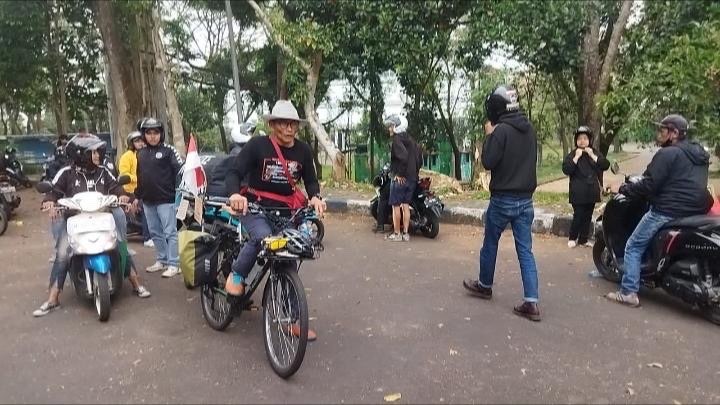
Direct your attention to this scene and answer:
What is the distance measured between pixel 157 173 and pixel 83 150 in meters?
0.86

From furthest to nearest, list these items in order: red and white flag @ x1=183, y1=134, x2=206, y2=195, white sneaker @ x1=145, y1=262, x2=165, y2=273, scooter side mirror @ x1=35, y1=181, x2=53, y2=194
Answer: white sneaker @ x1=145, y1=262, x2=165, y2=273
red and white flag @ x1=183, y1=134, x2=206, y2=195
scooter side mirror @ x1=35, y1=181, x2=53, y2=194

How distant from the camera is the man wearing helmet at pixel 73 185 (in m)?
4.97

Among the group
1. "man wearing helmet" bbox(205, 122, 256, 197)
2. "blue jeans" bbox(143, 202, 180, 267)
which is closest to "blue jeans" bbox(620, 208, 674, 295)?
"man wearing helmet" bbox(205, 122, 256, 197)

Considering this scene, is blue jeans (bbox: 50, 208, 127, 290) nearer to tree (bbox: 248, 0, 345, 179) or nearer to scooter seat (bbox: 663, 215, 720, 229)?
scooter seat (bbox: 663, 215, 720, 229)

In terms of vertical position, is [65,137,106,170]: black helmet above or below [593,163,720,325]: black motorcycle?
above

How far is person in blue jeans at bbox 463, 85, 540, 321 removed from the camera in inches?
183

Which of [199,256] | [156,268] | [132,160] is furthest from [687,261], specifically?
[132,160]

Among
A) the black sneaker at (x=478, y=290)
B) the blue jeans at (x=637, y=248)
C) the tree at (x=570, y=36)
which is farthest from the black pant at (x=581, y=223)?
the tree at (x=570, y=36)

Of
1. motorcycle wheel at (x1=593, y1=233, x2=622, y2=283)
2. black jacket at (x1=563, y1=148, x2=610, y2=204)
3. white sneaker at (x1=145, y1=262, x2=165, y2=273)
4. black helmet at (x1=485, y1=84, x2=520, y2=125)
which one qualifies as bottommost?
white sneaker at (x1=145, y1=262, x2=165, y2=273)

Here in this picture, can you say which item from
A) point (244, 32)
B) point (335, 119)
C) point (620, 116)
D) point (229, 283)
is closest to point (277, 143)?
point (229, 283)

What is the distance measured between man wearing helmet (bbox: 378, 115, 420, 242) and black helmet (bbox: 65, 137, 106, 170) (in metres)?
3.70

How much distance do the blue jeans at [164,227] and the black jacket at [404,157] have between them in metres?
2.96

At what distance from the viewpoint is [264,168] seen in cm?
401

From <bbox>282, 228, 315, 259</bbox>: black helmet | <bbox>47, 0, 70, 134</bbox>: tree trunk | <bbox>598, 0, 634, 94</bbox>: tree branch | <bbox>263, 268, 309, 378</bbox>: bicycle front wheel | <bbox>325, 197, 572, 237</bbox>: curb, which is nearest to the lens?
<bbox>263, 268, 309, 378</bbox>: bicycle front wheel
